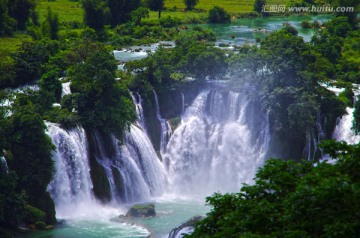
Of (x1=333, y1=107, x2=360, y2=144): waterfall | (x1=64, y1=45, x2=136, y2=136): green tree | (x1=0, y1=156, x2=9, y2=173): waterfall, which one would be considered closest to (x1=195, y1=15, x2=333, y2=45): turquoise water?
(x1=333, y1=107, x2=360, y2=144): waterfall

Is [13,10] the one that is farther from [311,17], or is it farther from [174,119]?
[311,17]

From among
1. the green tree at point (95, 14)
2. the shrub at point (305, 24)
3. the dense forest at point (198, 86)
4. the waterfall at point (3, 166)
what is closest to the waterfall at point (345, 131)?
the dense forest at point (198, 86)

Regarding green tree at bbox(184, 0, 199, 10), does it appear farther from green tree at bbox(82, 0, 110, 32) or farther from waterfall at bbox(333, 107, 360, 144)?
waterfall at bbox(333, 107, 360, 144)

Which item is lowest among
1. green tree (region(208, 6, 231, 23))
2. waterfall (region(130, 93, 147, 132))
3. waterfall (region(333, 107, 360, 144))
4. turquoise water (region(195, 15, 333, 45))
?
waterfall (region(333, 107, 360, 144))

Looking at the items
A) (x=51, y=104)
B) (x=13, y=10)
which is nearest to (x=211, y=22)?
(x=13, y=10)

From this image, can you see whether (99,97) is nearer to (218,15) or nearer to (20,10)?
(20,10)

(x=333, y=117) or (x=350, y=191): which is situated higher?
(x=350, y=191)

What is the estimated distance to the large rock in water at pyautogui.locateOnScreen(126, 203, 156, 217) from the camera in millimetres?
42750

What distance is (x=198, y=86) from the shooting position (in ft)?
175

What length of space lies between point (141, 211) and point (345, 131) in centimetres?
1606

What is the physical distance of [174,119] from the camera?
52094 millimetres

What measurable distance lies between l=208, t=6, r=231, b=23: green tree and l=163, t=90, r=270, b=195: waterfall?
150 ft

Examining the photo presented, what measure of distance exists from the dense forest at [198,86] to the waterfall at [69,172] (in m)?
0.77

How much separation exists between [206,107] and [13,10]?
31448mm
